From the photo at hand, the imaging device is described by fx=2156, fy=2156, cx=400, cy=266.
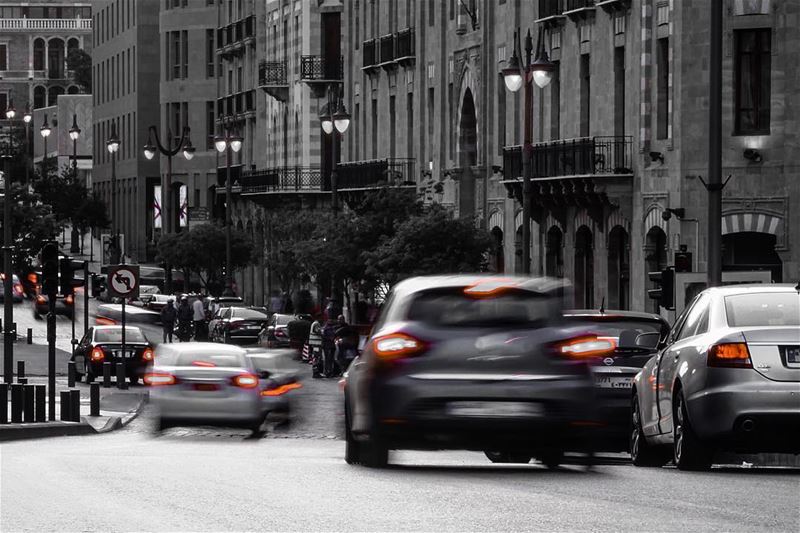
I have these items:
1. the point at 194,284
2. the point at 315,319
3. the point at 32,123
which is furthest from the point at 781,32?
the point at 32,123

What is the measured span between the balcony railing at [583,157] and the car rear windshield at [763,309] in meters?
30.0

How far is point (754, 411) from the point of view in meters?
16.8

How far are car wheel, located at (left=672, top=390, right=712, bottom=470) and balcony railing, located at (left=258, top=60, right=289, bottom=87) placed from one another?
72762mm

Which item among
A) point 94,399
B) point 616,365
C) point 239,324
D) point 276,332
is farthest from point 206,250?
point 616,365

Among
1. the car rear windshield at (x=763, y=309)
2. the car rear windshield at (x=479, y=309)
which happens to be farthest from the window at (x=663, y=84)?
the car rear windshield at (x=479, y=309)

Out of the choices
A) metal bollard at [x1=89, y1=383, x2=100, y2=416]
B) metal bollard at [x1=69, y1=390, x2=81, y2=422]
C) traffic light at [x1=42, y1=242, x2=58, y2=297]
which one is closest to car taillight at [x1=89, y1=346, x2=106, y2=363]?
traffic light at [x1=42, y1=242, x2=58, y2=297]

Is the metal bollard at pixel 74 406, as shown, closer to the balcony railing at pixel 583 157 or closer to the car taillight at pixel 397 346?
the balcony railing at pixel 583 157

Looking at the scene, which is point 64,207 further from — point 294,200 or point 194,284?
point 294,200

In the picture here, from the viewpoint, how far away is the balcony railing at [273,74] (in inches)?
3548

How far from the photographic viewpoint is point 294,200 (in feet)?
281

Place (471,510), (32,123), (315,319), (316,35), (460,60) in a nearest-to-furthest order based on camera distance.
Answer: (471,510)
(315,319)
(460,60)
(316,35)
(32,123)

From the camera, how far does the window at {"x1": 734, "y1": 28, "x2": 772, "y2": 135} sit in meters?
43.8

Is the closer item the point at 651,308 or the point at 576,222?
the point at 651,308

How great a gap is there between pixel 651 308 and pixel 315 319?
41.4ft
